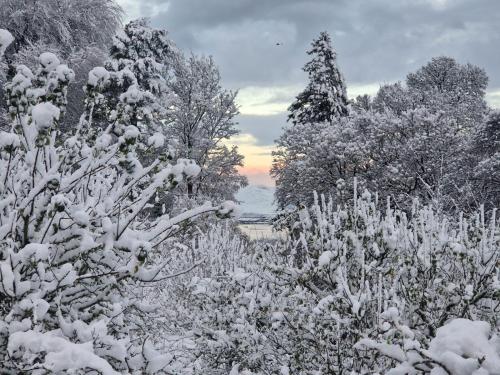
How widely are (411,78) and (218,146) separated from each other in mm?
19159

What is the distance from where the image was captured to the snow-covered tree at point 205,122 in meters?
22.6

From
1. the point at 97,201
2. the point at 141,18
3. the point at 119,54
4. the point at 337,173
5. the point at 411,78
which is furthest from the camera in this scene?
the point at 411,78

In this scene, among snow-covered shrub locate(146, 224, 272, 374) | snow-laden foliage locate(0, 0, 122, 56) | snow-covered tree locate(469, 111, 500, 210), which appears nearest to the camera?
snow-covered shrub locate(146, 224, 272, 374)

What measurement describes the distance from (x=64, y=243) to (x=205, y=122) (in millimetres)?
20478

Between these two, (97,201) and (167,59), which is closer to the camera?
(97,201)

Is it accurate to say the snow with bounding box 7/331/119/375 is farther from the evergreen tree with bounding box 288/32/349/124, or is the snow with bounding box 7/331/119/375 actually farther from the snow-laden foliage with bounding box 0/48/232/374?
the evergreen tree with bounding box 288/32/349/124

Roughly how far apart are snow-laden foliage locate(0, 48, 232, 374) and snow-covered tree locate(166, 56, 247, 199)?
1903 cm

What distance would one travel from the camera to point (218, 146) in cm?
2333

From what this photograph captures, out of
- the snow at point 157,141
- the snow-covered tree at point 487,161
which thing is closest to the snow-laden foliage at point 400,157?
the snow-covered tree at point 487,161

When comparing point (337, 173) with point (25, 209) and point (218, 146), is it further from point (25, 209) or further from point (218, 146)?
point (25, 209)

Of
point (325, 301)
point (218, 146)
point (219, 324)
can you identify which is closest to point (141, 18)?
point (218, 146)

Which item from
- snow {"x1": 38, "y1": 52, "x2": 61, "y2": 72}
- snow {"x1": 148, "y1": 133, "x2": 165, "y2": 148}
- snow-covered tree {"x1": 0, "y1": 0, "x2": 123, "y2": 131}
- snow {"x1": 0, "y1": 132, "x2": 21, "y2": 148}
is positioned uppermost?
snow-covered tree {"x1": 0, "y1": 0, "x2": 123, "y2": 131}

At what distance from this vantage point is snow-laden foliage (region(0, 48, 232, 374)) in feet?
7.79

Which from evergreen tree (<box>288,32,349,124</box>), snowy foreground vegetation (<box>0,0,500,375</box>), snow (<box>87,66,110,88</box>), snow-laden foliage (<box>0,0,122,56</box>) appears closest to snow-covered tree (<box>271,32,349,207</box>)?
evergreen tree (<box>288,32,349,124</box>)
